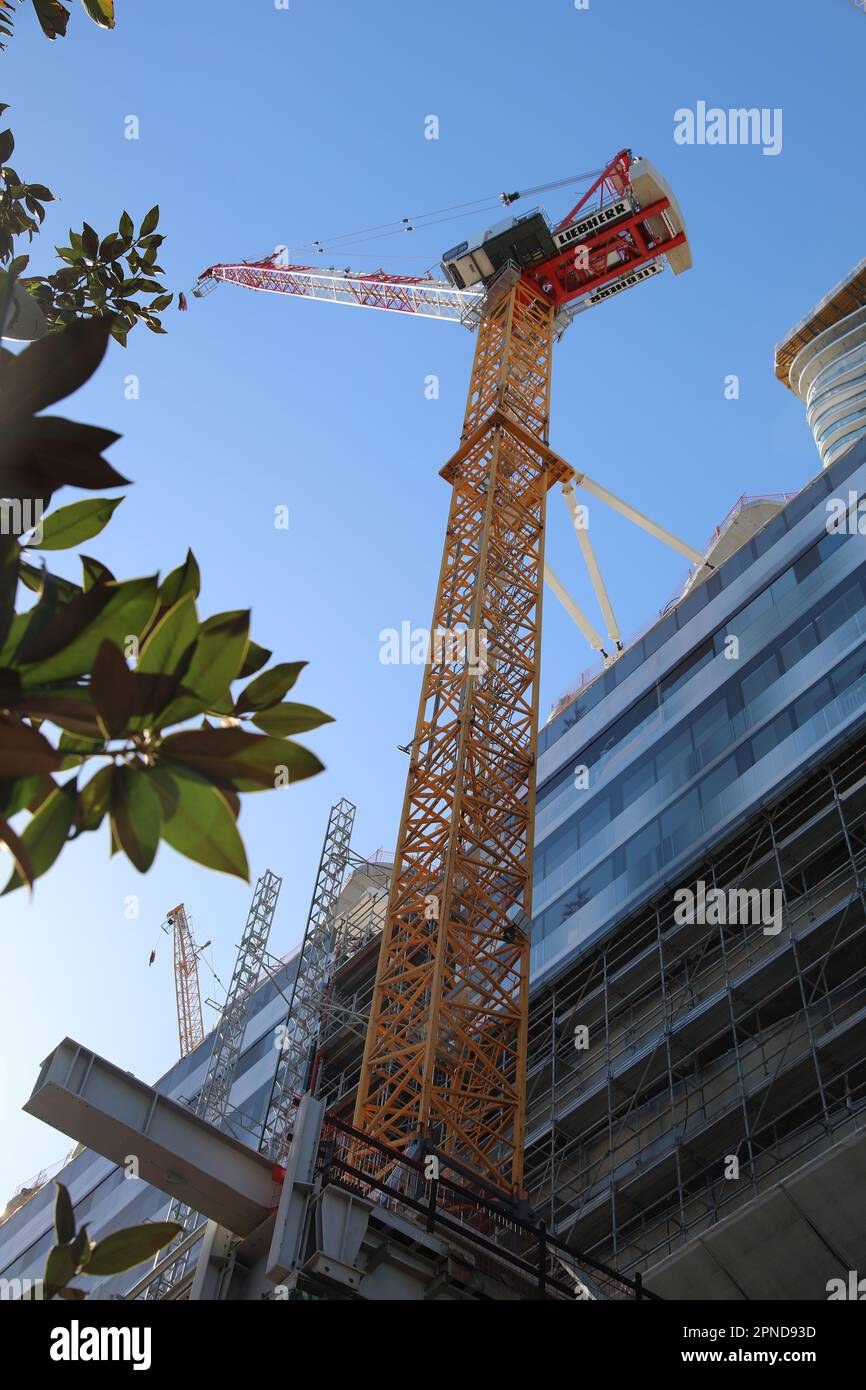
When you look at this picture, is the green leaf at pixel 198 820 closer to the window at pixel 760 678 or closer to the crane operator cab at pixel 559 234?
the window at pixel 760 678

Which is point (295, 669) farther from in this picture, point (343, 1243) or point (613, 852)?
point (613, 852)

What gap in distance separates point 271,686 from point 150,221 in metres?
2.83

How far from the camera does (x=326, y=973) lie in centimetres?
3106

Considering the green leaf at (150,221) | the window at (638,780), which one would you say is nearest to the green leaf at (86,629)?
the green leaf at (150,221)

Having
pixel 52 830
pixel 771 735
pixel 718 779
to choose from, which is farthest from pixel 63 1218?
pixel 718 779

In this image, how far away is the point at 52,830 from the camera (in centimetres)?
163

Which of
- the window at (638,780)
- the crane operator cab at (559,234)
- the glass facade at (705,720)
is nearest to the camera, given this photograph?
the glass facade at (705,720)

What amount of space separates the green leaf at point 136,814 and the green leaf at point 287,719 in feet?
0.73

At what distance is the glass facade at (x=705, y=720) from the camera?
68.8 ft

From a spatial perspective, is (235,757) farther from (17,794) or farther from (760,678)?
(760,678)

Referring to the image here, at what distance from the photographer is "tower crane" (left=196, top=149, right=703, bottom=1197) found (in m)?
16.7
